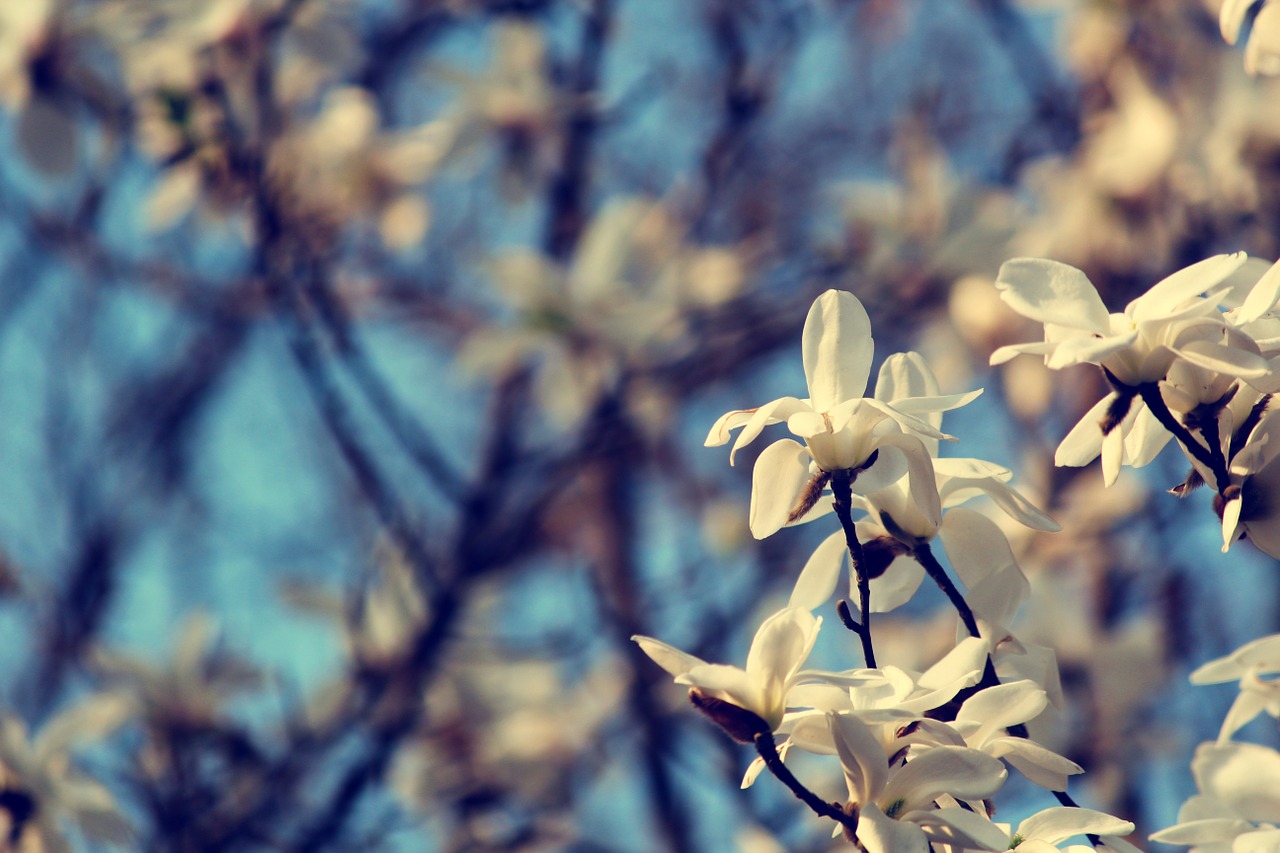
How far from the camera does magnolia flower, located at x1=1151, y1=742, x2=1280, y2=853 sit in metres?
0.75

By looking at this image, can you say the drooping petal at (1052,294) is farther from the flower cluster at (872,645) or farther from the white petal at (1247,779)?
the white petal at (1247,779)

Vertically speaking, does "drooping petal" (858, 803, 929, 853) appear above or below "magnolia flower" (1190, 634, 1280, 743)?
above

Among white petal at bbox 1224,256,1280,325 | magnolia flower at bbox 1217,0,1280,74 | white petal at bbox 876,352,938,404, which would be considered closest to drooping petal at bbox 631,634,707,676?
white petal at bbox 876,352,938,404

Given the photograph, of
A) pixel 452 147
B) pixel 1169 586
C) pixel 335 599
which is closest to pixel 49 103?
pixel 452 147

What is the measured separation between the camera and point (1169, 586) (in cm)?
241

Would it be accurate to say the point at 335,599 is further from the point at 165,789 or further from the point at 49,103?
the point at 49,103

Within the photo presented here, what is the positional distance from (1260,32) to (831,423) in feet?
1.48

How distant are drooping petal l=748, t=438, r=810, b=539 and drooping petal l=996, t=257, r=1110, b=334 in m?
0.15

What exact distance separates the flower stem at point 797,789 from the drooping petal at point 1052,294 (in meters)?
Result: 0.28

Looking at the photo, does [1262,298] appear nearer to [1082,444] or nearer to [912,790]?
[1082,444]

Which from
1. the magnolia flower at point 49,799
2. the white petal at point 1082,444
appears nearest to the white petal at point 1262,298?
the white petal at point 1082,444

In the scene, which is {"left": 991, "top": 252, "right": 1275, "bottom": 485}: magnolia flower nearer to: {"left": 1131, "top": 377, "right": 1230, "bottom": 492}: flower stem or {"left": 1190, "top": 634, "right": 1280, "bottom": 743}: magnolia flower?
{"left": 1131, "top": 377, "right": 1230, "bottom": 492}: flower stem

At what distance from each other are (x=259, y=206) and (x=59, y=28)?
0.39m

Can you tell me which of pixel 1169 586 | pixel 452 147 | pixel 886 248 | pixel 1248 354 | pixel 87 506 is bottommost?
pixel 1169 586
